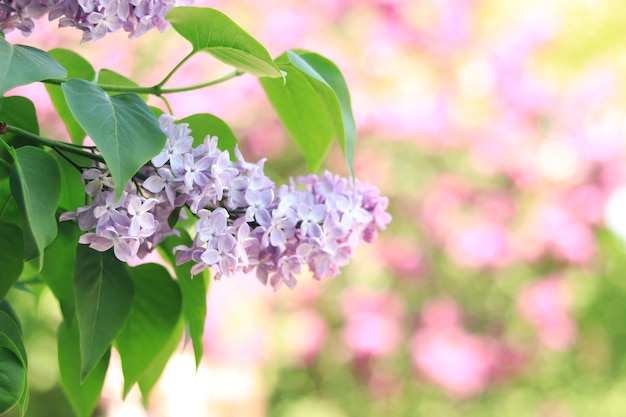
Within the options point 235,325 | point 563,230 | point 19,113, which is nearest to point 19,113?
point 19,113

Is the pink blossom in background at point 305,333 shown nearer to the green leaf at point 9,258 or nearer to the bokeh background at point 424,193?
the bokeh background at point 424,193

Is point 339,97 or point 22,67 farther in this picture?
point 339,97

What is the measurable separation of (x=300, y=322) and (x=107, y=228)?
2.09 meters

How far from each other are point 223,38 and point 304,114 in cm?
12

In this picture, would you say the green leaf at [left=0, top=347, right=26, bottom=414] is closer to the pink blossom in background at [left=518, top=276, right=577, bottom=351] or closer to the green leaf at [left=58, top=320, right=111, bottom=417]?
the green leaf at [left=58, top=320, right=111, bottom=417]

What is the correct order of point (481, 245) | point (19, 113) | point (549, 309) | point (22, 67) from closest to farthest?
point (22, 67)
point (19, 113)
point (481, 245)
point (549, 309)

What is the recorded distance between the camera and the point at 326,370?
8.71ft

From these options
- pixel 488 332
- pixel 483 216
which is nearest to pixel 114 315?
pixel 483 216

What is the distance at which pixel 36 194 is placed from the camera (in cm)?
35

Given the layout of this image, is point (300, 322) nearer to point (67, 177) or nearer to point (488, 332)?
point (488, 332)

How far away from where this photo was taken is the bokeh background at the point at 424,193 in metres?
2.28

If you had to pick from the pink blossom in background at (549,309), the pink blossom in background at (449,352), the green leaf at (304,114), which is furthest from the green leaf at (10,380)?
the pink blossom in background at (549,309)

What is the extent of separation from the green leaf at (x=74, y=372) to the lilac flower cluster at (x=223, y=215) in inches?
4.5

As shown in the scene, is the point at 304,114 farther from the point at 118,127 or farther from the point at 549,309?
the point at 549,309
